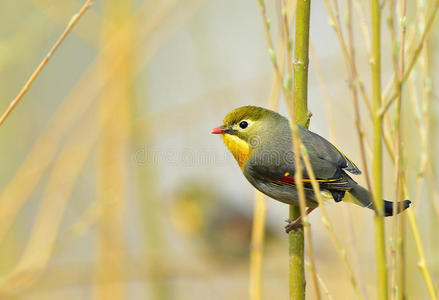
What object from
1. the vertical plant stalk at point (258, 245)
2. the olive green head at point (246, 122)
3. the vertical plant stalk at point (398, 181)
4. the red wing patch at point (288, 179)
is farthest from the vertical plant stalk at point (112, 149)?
the vertical plant stalk at point (398, 181)

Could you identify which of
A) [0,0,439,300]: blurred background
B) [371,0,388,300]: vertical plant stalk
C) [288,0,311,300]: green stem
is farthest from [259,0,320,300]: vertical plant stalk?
[0,0,439,300]: blurred background

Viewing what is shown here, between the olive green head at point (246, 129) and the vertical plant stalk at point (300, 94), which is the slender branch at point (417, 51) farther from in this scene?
the olive green head at point (246, 129)

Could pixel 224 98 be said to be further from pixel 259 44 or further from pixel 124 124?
pixel 124 124

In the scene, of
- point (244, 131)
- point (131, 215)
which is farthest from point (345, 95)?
point (131, 215)

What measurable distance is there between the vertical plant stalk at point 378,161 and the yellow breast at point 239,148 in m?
0.91

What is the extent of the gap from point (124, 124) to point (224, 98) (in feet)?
2.39

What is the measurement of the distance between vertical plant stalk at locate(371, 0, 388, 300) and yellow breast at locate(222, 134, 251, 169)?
2.98 ft

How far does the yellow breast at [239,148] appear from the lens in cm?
202

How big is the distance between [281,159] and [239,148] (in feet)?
0.85

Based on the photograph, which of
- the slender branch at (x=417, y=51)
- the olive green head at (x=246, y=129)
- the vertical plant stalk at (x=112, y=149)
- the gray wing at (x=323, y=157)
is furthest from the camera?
the vertical plant stalk at (x=112, y=149)

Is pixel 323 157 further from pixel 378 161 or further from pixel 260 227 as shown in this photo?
pixel 378 161

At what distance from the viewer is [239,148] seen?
2049 millimetres

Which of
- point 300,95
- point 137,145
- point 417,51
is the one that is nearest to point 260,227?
point 300,95

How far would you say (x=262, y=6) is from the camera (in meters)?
1.14
